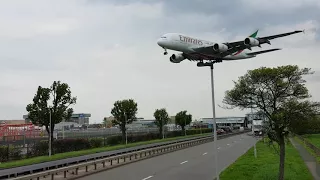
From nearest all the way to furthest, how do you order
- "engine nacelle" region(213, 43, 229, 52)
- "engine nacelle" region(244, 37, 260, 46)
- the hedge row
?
"engine nacelle" region(244, 37, 260, 46), "engine nacelle" region(213, 43, 229, 52), the hedge row

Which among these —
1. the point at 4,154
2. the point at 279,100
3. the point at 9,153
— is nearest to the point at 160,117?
the point at 9,153

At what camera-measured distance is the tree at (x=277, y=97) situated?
1608 cm

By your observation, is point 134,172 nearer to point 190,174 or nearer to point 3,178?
point 190,174

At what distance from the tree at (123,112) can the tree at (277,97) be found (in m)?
33.8

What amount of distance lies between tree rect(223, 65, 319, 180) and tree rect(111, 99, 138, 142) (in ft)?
111

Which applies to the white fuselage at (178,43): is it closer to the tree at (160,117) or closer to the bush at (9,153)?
the bush at (9,153)

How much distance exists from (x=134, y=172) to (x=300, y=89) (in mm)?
10260

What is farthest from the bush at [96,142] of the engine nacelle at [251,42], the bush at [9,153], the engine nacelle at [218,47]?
the engine nacelle at [251,42]

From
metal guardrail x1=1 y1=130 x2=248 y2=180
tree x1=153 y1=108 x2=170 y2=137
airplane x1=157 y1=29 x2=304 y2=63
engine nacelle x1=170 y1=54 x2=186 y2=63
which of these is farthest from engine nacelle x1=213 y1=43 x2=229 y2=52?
tree x1=153 y1=108 x2=170 y2=137

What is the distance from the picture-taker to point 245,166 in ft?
77.2

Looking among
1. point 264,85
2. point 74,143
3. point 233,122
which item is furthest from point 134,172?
point 233,122

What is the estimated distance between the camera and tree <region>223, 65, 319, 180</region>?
1608 cm

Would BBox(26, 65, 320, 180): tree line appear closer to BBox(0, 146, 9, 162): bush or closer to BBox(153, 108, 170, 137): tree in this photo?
BBox(0, 146, 9, 162): bush

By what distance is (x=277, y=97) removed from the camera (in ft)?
56.0
